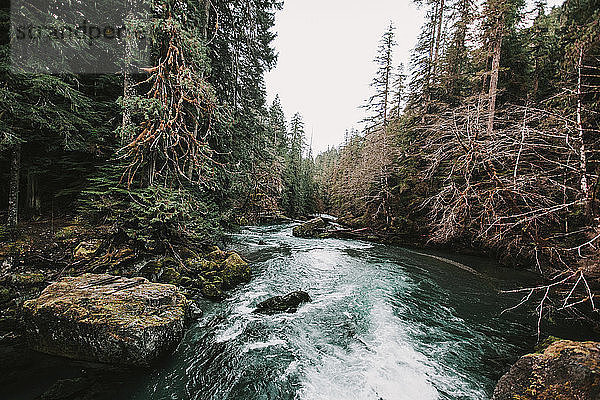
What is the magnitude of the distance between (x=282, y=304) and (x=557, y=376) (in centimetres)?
556

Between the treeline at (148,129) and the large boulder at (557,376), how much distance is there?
7.71 metres

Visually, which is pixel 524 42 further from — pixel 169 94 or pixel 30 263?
pixel 30 263

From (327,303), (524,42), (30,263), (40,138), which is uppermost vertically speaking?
(524,42)

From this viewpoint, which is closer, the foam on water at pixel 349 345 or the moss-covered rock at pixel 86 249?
the foam on water at pixel 349 345

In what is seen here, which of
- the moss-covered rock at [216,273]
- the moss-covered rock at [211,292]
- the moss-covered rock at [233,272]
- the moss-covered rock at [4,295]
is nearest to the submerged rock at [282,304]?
the moss-covered rock at [211,292]

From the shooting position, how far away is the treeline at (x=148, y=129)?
663cm

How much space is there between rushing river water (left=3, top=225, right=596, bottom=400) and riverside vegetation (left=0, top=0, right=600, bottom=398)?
4.13ft

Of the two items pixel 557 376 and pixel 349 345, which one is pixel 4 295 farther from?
pixel 557 376

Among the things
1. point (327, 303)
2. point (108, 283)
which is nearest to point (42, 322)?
point (108, 283)

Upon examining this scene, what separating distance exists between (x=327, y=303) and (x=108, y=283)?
5.72m

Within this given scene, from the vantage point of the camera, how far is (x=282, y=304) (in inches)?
283

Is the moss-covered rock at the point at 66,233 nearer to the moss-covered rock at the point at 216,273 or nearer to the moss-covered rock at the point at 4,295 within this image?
the moss-covered rock at the point at 4,295

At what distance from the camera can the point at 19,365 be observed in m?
4.31

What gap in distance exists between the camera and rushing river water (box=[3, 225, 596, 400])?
4.34 meters
